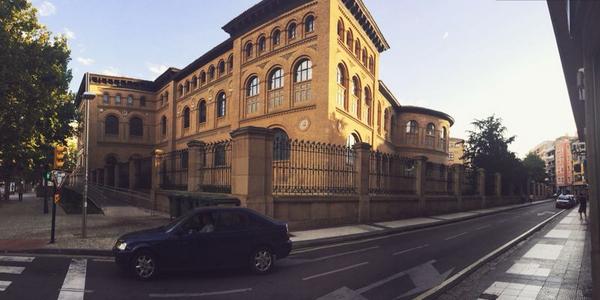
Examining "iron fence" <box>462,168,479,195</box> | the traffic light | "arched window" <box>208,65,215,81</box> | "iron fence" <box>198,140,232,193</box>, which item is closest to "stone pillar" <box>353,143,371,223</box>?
"iron fence" <box>198,140,232,193</box>

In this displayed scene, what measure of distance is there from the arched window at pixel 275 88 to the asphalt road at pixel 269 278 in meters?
17.6

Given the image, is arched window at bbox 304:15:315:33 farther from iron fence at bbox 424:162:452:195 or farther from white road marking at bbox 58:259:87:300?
white road marking at bbox 58:259:87:300

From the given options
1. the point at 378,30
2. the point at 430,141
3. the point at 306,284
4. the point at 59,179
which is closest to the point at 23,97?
the point at 59,179

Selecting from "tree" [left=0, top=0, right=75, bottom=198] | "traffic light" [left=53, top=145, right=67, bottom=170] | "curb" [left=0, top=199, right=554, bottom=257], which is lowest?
"curb" [left=0, top=199, right=554, bottom=257]

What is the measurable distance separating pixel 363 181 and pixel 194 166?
27.1 ft

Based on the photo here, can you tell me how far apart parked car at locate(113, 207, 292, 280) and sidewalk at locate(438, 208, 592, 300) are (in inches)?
149

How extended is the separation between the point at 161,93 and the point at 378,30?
31.3 m

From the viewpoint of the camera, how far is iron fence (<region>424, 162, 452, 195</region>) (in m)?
24.0

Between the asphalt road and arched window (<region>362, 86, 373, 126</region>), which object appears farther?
arched window (<region>362, 86, 373, 126</region>)

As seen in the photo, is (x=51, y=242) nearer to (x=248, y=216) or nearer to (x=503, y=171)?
(x=248, y=216)

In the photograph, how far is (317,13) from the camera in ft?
79.9

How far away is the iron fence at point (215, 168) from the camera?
1546 cm

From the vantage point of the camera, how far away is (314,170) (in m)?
15.8

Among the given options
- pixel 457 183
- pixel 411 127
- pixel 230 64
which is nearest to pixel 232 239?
pixel 457 183
